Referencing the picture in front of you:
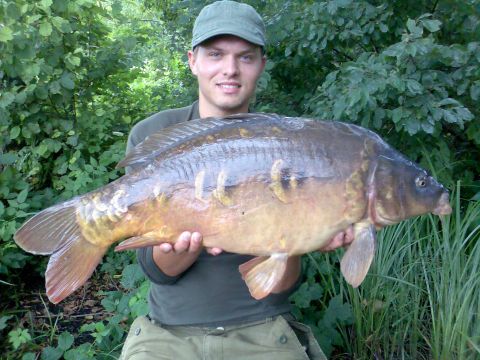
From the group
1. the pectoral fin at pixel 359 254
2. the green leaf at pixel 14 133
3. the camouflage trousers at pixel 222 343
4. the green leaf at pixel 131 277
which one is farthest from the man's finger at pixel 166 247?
the green leaf at pixel 14 133

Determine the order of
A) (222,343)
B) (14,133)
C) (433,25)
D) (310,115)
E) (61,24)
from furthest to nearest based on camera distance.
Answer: (14,133) → (310,115) → (61,24) → (433,25) → (222,343)

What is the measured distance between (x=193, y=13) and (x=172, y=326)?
6.28ft

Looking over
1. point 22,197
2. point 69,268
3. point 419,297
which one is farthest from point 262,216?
point 22,197

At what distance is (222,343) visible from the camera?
168 centimetres

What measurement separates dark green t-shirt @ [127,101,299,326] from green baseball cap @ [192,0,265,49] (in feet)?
2.51

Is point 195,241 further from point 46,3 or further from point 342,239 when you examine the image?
point 46,3

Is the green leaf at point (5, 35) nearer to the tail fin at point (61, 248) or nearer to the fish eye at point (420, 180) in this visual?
the tail fin at point (61, 248)

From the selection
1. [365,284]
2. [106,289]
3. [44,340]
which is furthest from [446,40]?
[44,340]

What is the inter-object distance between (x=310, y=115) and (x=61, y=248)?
1.80 m

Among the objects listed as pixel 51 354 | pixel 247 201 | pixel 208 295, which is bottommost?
pixel 51 354

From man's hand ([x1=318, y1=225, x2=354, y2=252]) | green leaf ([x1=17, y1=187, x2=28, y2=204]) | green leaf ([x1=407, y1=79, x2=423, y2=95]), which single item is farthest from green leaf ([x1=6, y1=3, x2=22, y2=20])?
man's hand ([x1=318, y1=225, x2=354, y2=252])

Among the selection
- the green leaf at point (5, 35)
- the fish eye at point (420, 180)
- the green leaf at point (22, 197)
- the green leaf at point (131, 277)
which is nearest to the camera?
the fish eye at point (420, 180)

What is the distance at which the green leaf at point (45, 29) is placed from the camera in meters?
2.77

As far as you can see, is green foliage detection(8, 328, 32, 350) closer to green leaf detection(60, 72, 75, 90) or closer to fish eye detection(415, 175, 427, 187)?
green leaf detection(60, 72, 75, 90)
